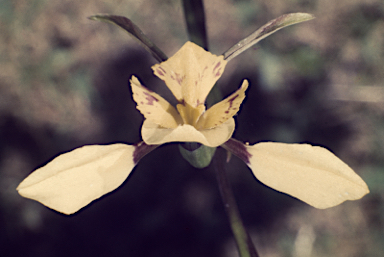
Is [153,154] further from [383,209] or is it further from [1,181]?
[383,209]

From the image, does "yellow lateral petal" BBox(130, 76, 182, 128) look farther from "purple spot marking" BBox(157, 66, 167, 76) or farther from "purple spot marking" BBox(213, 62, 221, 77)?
"purple spot marking" BBox(213, 62, 221, 77)

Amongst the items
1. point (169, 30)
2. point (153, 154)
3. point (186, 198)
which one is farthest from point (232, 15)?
point (186, 198)

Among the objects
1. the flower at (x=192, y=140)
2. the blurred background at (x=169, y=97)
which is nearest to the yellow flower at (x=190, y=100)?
the flower at (x=192, y=140)

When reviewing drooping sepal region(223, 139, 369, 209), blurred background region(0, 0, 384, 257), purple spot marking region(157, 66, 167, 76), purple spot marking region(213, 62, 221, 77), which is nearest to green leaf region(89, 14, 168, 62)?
purple spot marking region(157, 66, 167, 76)

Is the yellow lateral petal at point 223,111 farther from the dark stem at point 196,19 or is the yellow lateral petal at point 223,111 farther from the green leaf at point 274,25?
the dark stem at point 196,19

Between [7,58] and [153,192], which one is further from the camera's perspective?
[7,58]

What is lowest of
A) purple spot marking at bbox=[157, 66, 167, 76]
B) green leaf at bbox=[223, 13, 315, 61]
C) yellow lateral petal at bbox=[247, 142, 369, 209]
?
yellow lateral petal at bbox=[247, 142, 369, 209]
